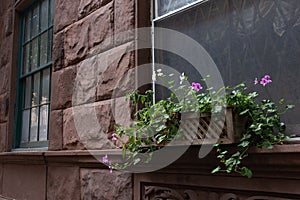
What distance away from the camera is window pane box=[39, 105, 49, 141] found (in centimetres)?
344

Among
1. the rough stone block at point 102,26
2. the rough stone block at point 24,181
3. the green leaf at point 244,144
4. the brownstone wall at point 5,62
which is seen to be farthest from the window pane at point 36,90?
the green leaf at point 244,144

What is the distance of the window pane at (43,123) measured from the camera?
136 inches

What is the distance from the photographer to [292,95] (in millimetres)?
1489

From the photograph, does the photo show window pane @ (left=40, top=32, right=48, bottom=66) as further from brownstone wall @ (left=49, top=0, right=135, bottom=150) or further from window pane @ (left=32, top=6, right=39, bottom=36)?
brownstone wall @ (left=49, top=0, right=135, bottom=150)

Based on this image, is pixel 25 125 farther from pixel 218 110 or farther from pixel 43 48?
pixel 218 110

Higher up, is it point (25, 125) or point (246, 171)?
point (25, 125)

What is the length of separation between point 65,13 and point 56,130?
1123mm

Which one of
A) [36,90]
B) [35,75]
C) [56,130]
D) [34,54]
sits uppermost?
[34,54]

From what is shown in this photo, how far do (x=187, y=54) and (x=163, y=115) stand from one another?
524 mm

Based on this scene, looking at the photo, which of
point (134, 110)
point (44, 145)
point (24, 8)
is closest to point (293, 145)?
point (134, 110)

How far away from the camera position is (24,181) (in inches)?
136

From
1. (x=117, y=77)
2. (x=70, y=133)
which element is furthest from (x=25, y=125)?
(x=117, y=77)

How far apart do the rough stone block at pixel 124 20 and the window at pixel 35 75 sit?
1447 millimetres

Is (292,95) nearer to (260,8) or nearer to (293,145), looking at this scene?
(293,145)
